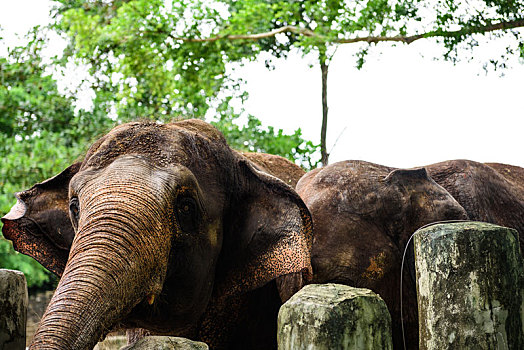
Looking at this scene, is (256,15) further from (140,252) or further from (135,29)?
(140,252)

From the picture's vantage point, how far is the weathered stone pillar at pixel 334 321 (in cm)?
185

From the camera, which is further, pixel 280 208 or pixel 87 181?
pixel 280 208

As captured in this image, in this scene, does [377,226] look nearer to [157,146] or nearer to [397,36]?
[157,146]

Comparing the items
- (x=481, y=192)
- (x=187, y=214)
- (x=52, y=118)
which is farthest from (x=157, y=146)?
(x=52, y=118)

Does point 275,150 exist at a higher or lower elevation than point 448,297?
higher

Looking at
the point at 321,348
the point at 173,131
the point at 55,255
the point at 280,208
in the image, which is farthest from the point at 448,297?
the point at 55,255

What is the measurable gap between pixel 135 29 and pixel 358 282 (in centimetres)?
839

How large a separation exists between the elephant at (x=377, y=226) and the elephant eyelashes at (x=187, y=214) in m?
0.94

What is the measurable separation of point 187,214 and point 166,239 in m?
0.27

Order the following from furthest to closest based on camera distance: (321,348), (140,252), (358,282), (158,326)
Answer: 1. (358,282)
2. (158,326)
3. (140,252)
4. (321,348)

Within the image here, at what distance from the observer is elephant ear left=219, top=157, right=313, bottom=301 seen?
3.42 meters

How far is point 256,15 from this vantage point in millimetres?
11305

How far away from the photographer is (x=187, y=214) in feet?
10.3

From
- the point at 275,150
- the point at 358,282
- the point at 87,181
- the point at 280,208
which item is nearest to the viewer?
the point at 87,181
